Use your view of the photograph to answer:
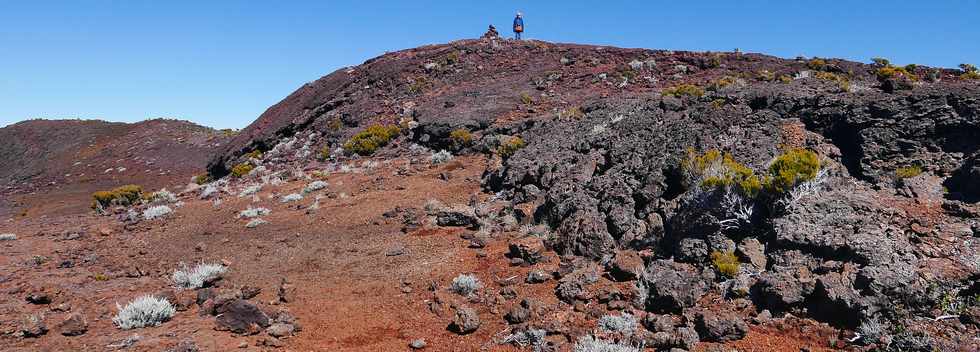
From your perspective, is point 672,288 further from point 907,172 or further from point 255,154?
point 255,154

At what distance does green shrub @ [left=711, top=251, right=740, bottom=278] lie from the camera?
6.32 metres

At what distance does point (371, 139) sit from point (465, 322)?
47.0ft

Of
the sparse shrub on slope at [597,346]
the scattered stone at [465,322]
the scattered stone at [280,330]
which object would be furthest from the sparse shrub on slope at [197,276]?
the sparse shrub on slope at [597,346]

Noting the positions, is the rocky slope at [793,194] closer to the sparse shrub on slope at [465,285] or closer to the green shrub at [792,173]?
the green shrub at [792,173]

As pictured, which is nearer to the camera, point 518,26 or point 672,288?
point 672,288

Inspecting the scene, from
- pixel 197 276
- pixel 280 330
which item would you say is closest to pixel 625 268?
pixel 280 330

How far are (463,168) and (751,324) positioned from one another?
9977 mm

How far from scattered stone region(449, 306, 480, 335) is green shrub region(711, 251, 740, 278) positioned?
10.2 feet

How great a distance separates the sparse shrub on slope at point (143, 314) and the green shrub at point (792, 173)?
8252 millimetres

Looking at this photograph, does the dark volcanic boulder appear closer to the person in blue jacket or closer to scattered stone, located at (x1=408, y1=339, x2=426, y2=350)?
scattered stone, located at (x1=408, y1=339, x2=426, y2=350)

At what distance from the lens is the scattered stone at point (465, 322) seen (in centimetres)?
598

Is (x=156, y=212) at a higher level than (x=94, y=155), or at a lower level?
lower

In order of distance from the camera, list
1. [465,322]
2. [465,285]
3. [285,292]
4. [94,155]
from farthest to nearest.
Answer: [94,155] → [285,292] → [465,285] → [465,322]

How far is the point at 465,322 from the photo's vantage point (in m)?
6.00
